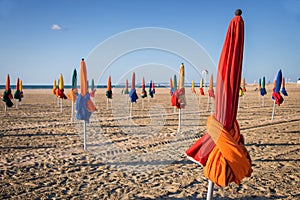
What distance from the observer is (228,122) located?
80.6 inches

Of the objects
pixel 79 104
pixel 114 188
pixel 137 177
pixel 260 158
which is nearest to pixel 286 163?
pixel 260 158

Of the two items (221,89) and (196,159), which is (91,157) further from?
(221,89)

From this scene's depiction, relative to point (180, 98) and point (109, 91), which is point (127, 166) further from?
point (109, 91)

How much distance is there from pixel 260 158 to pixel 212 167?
4.98 metres

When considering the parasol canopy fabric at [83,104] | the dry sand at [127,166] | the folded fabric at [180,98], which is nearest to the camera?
the dry sand at [127,166]

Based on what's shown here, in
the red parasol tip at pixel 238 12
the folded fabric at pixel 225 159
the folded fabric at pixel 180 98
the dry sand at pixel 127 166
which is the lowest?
the dry sand at pixel 127 166

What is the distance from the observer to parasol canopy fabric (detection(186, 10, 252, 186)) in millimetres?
1976

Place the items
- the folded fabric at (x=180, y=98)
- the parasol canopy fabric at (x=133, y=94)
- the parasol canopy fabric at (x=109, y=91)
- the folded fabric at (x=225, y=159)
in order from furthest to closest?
the parasol canopy fabric at (x=109, y=91) → the parasol canopy fabric at (x=133, y=94) → the folded fabric at (x=180, y=98) → the folded fabric at (x=225, y=159)

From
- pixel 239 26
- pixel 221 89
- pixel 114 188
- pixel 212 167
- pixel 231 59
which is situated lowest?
pixel 114 188

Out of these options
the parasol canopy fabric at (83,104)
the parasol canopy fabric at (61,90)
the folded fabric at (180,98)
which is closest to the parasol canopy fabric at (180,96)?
the folded fabric at (180,98)

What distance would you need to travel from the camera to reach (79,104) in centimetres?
648

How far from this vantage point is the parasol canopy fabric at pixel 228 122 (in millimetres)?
1976

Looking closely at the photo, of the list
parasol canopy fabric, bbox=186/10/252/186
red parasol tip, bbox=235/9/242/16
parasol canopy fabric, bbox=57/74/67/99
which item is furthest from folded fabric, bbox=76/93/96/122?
parasol canopy fabric, bbox=57/74/67/99

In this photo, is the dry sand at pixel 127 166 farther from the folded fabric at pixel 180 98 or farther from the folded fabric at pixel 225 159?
the folded fabric at pixel 225 159
